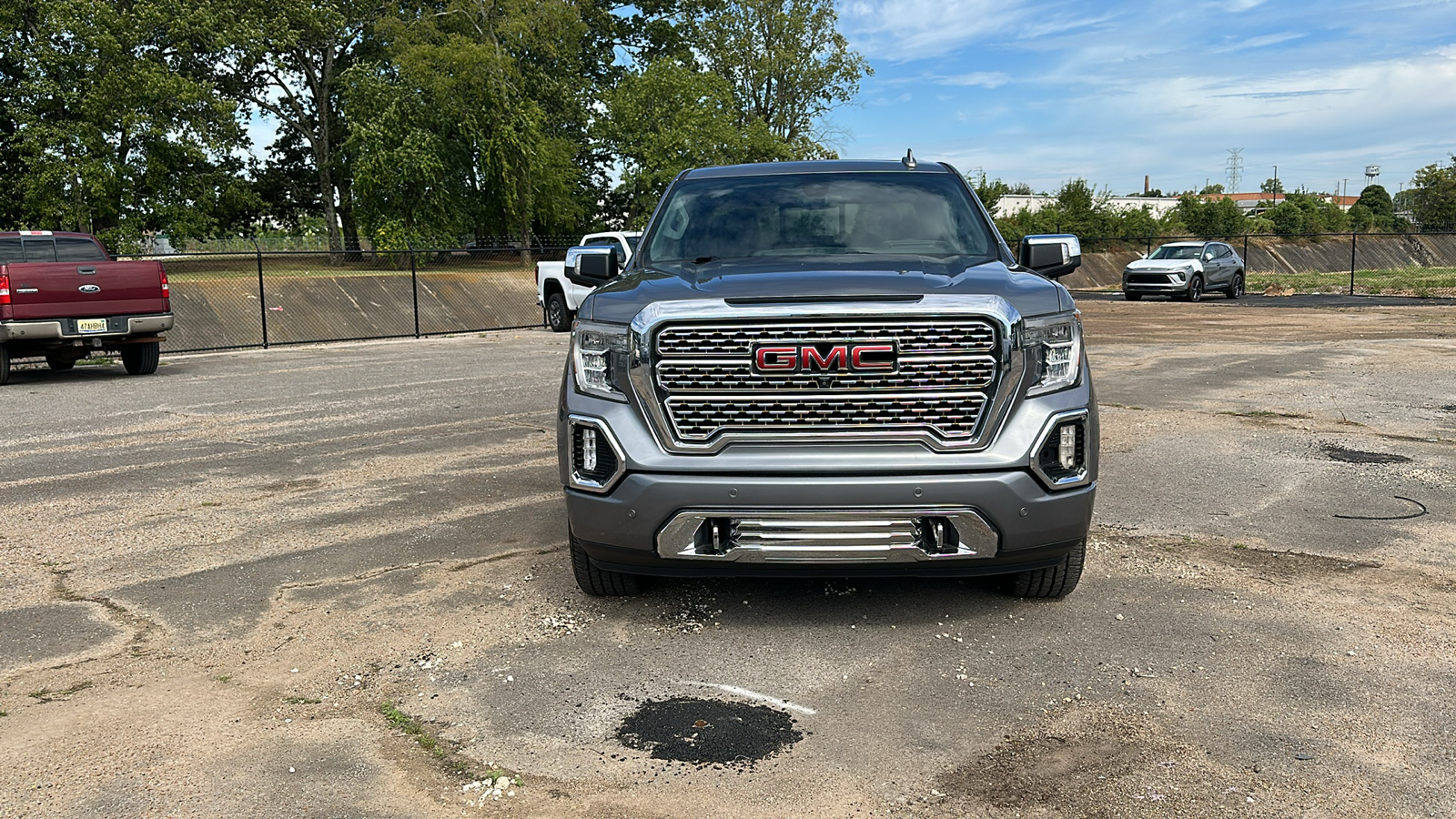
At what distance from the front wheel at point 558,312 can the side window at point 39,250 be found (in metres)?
10.2

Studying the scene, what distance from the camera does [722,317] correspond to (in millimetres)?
4184

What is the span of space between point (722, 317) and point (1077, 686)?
71.0 inches

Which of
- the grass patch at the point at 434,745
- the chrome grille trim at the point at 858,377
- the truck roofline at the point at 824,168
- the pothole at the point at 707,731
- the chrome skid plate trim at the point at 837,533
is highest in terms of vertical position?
the truck roofline at the point at 824,168

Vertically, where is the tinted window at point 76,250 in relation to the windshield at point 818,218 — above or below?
above

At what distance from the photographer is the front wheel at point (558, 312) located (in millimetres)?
23672

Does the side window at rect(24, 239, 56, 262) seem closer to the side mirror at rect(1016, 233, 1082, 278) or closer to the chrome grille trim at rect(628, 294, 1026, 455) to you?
the chrome grille trim at rect(628, 294, 1026, 455)

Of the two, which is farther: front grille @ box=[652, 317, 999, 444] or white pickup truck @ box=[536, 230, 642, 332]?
white pickup truck @ box=[536, 230, 642, 332]

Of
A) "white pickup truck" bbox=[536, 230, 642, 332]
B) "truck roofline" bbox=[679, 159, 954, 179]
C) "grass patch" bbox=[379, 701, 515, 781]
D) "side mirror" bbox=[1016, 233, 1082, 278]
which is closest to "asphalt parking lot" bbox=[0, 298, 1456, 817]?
"grass patch" bbox=[379, 701, 515, 781]

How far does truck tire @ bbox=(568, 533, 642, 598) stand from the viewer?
15.6 ft

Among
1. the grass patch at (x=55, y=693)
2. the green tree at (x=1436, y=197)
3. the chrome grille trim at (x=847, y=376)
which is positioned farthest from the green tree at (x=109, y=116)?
the green tree at (x=1436, y=197)

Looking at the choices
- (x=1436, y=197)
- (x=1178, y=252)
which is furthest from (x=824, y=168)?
(x=1436, y=197)

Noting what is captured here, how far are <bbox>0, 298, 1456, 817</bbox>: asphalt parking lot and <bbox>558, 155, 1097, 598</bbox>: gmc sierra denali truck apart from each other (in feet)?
1.42

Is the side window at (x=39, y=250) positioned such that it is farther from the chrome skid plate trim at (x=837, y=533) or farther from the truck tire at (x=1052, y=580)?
the truck tire at (x=1052, y=580)

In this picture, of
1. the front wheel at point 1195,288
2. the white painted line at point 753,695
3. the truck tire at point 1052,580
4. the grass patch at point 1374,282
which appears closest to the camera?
the white painted line at point 753,695
